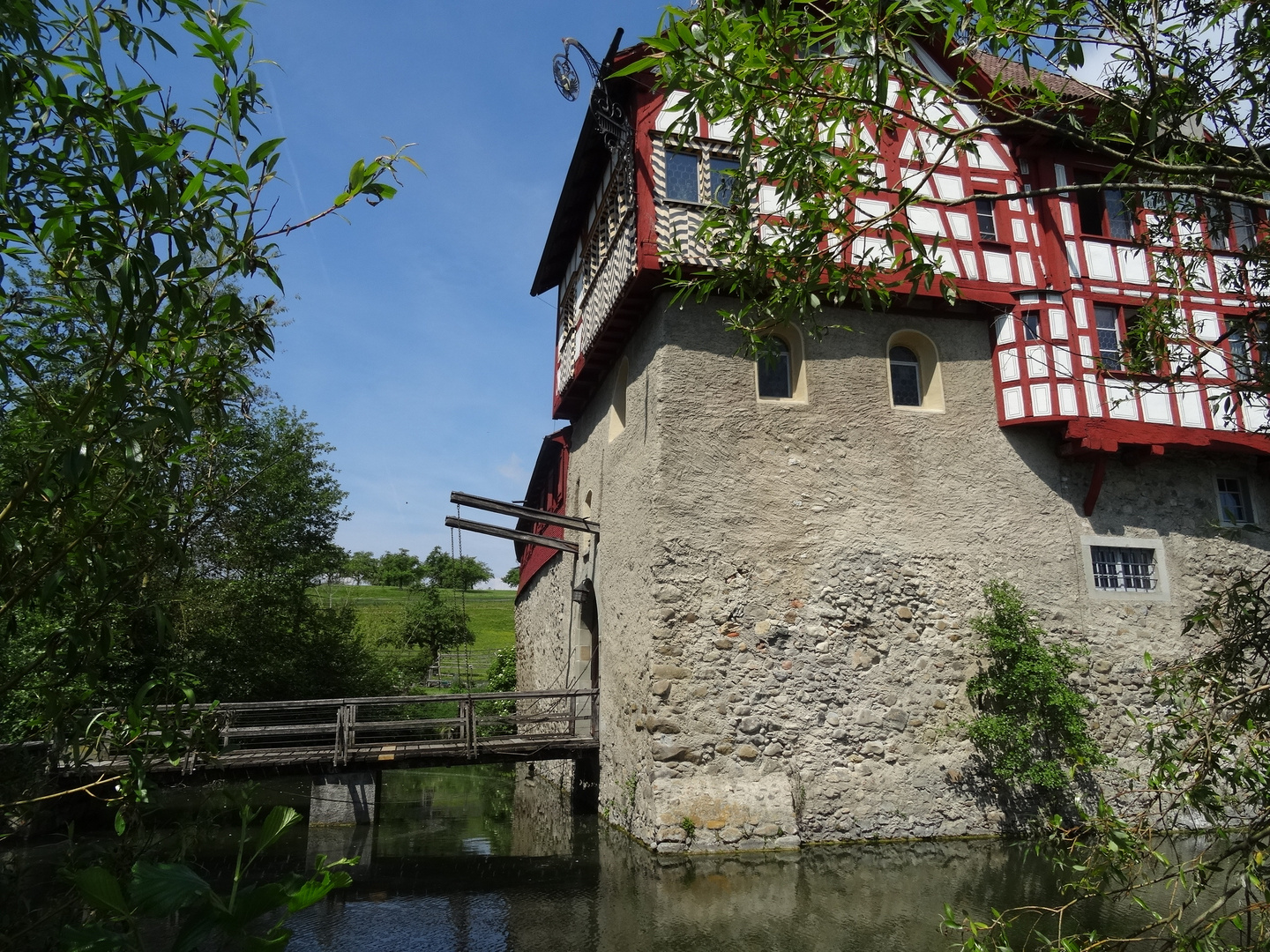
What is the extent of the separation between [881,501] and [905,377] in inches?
61.6

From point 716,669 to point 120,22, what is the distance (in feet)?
22.4

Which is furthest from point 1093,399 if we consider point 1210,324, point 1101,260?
point 1210,324

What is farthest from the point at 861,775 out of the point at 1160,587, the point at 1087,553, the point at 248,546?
the point at 248,546

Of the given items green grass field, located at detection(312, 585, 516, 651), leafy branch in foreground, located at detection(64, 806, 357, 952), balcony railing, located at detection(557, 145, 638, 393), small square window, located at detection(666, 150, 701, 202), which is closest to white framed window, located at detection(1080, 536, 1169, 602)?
small square window, located at detection(666, 150, 701, 202)

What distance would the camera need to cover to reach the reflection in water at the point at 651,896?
575 centimetres

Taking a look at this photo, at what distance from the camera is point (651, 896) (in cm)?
656

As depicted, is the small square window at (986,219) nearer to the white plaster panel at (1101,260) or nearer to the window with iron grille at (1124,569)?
the white plaster panel at (1101,260)

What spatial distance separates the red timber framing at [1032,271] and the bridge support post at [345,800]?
5.75 meters

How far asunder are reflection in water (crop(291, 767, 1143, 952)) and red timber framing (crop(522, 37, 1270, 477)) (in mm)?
4736

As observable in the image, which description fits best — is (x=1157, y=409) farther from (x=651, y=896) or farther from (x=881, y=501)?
(x=651, y=896)

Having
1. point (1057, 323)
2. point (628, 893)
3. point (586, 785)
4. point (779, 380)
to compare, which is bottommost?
point (628, 893)

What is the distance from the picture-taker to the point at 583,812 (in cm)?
1019

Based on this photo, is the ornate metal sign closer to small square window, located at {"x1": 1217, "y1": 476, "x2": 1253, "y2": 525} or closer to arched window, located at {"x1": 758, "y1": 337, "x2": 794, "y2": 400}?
arched window, located at {"x1": 758, "y1": 337, "x2": 794, "y2": 400}

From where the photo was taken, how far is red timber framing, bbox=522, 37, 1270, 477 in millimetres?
8750
